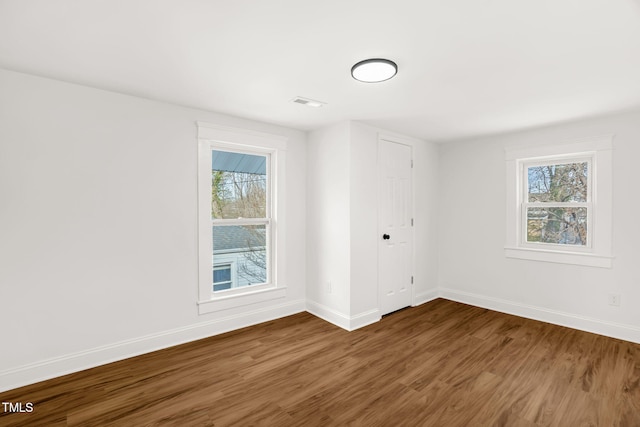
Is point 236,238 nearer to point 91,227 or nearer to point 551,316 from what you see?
point 91,227

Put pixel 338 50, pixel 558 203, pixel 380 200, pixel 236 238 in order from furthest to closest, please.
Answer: pixel 380 200 → pixel 558 203 → pixel 236 238 → pixel 338 50

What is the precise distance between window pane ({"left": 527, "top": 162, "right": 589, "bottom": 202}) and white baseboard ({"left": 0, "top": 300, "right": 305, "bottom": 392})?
3.61m

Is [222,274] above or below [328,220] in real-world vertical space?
below

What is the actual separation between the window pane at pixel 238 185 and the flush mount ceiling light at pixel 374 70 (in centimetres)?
183

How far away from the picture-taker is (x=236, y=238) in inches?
140

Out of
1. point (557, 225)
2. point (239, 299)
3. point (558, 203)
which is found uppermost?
point (558, 203)

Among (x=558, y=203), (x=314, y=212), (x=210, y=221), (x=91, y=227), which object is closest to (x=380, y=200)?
(x=314, y=212)

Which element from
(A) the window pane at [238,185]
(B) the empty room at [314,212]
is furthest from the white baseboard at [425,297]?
(A) the window pane at [238,185]

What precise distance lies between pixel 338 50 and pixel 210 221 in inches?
84.7

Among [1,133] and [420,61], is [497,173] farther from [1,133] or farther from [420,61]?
[1,133]

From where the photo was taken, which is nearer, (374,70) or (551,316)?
(374,70)

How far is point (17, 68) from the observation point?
2238 mm

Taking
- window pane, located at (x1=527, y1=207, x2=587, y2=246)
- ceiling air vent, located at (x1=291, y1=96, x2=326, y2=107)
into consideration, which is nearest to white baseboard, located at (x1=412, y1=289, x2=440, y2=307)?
window pane, located at (x1=527, y1=207, x2=587, y2=246)

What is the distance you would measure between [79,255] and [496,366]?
3688mm
